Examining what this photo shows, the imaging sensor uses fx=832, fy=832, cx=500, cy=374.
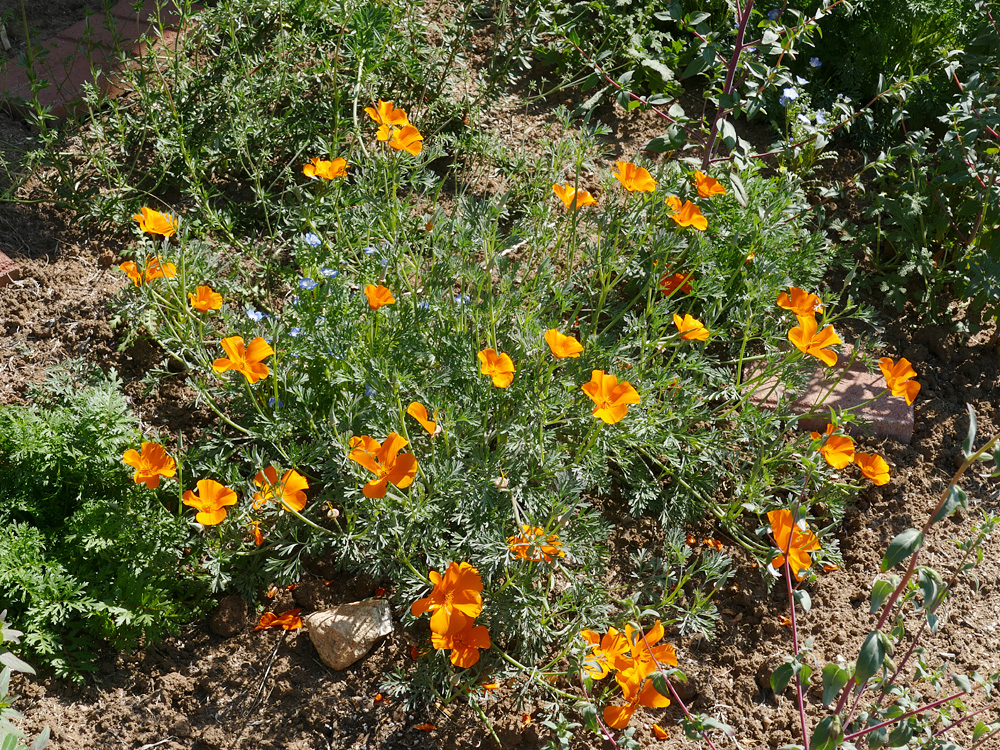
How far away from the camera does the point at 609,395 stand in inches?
73.7

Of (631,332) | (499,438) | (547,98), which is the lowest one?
(499,438)

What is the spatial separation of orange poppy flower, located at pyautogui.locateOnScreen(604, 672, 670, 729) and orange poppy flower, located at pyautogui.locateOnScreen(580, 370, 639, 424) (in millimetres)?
556

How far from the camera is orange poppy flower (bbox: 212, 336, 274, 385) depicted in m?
1.89

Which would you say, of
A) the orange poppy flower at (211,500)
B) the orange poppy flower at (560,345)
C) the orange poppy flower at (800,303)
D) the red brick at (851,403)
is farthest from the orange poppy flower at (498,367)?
the red brick at (851,403)

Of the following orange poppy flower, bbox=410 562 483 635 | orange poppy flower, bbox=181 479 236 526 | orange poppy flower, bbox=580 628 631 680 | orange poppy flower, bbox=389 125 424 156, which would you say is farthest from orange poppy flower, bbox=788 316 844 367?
orange poppy flower, bbox=181 479 236 526

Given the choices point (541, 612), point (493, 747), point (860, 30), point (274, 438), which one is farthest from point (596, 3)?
point (493, 747)

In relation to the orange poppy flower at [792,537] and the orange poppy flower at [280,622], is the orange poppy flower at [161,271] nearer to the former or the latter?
the orange poppy flower at [280,622]

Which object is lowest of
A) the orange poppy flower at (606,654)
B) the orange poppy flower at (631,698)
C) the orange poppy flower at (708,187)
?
the orange poppy flower at (631,698)

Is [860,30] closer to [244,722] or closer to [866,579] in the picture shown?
[866,579]

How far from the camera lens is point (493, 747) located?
6.47 feet

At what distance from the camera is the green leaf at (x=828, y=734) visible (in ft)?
4.57

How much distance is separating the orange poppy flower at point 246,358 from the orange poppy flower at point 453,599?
629mm

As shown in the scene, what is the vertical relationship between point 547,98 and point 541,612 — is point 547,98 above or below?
above

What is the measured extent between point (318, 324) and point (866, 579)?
5.57 ft
